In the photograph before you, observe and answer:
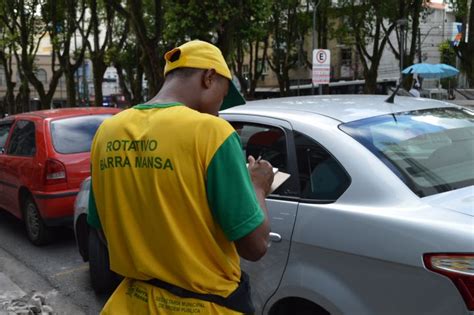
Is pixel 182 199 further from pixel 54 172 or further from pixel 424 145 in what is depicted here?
pixel 54 172

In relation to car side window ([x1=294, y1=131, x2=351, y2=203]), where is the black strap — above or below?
below

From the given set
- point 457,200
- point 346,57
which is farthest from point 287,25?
point 457,200

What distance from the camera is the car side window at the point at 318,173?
99.7 inches

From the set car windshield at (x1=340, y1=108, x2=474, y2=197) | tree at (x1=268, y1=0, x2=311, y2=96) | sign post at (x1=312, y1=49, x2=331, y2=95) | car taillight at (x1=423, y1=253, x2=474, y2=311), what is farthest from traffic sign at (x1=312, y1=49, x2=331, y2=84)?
car taillight at (x1=423, y1=253, x2=474, y2=311)

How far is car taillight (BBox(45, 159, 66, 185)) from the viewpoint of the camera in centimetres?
584

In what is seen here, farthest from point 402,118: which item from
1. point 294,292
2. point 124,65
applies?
point 124,65

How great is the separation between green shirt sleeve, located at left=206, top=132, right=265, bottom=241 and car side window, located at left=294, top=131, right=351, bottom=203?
1.07 m

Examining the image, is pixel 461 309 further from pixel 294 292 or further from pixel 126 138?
pixel 126 138

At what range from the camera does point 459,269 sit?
1.96 metres

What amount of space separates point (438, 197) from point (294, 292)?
0.80 metres

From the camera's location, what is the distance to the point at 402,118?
2936 millimetres

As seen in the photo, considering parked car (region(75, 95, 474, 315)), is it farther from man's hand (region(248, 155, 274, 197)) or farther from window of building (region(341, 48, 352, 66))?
window of building (region(341, 48, 352, 66))

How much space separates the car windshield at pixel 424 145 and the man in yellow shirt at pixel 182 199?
101 centimetres

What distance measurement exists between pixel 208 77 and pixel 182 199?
43 cm
